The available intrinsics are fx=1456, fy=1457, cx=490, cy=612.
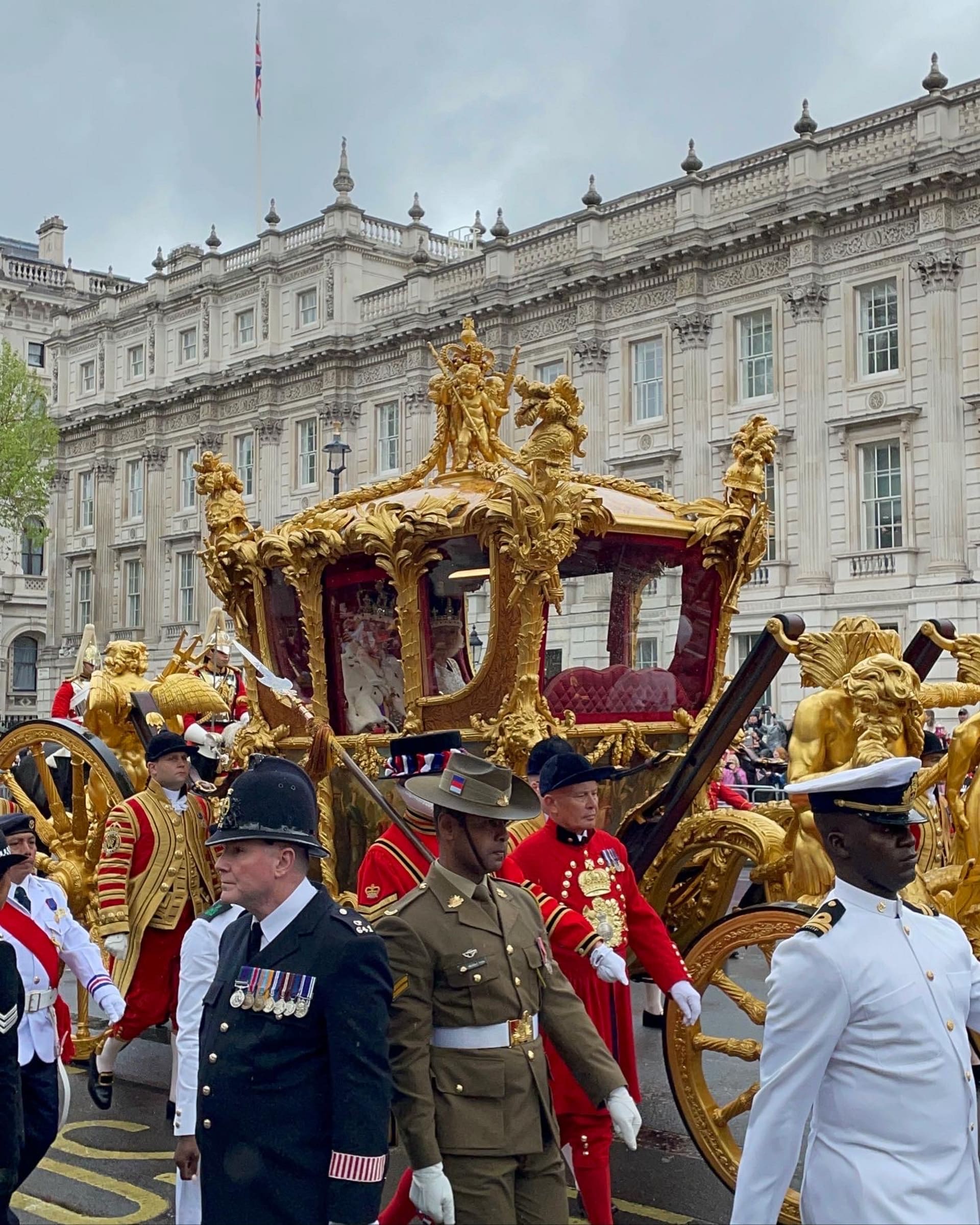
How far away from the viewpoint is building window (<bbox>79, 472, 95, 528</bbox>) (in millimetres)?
51062

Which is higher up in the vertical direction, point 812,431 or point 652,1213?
point 812,431

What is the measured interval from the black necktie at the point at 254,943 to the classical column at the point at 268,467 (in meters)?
39.6

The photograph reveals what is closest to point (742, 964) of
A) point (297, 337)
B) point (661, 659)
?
point (661, 659)

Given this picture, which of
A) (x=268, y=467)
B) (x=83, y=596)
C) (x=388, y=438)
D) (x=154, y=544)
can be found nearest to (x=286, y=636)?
(x=388, y=438)

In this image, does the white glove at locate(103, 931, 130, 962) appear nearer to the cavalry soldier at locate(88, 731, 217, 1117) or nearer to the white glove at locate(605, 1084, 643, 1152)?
the cavalry soldier at locate(88, 731, 217, 1117)

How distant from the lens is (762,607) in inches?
1195

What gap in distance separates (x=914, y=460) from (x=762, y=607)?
4.28 meters

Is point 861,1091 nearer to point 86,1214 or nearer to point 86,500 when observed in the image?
point 86,1214

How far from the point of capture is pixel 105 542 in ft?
163

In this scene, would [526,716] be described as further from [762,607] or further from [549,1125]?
[762,607]

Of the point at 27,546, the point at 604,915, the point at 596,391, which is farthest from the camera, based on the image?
the point at 27,546

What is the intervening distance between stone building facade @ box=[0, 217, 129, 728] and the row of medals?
5650 cm

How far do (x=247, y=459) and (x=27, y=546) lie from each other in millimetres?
19115

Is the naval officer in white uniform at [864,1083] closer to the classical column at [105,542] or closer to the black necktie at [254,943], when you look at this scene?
the black necktie at [254,943]
